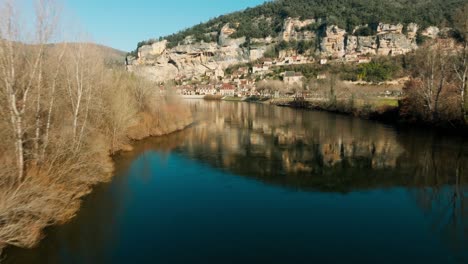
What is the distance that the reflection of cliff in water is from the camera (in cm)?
1617

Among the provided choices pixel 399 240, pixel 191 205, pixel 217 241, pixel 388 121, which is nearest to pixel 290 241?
pixel 217 241

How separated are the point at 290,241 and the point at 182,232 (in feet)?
10.9

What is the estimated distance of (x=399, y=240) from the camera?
9.91 metres

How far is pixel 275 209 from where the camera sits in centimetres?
1241

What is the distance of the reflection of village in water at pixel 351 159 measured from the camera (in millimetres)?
13567

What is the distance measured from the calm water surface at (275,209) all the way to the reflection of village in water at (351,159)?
0.07 meters

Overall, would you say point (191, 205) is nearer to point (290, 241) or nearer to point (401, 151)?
point (290, 241)

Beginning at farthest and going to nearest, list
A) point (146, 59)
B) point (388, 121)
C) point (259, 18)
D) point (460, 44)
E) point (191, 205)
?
point (259, 18)
point (146, 59)
point (388, 121)
point (460, 44)
point (191, 205)

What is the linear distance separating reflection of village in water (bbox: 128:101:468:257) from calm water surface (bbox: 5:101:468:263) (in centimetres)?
7

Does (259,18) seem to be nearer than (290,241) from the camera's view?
No

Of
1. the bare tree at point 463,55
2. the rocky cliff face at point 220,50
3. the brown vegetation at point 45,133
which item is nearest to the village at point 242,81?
the rocky cliff face at point 220,50

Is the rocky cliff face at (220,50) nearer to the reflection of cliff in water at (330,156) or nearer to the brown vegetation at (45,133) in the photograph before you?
the reflection of cliff in water at (330,156)

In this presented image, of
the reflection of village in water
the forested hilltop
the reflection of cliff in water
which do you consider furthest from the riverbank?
the forested hilltop

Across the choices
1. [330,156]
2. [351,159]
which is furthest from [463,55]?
[330,156]
